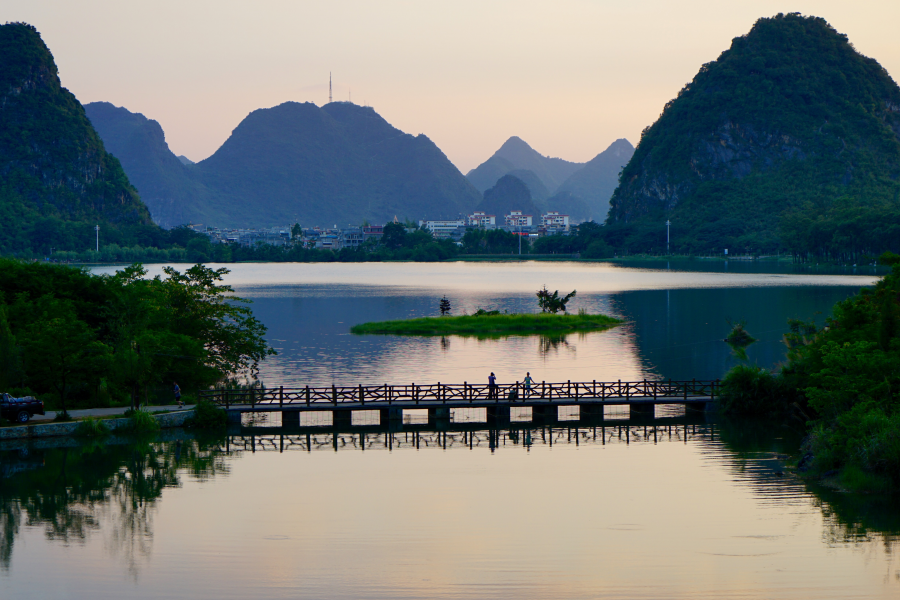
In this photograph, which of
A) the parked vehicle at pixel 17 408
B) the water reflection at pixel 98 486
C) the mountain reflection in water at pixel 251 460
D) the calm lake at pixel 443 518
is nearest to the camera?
the calm lake at pixel 443 518

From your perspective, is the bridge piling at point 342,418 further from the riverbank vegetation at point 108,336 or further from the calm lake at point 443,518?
the riverbank vegetation at point 108,336

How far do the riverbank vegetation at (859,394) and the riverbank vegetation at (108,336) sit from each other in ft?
110

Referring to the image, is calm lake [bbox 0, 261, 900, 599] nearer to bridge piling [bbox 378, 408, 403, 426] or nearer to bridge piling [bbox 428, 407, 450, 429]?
bridge piling [bbox 428, 407, 450, 429]

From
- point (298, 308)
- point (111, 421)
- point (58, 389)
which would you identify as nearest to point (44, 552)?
point (111, 421)

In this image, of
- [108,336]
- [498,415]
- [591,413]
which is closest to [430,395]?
[498,415]

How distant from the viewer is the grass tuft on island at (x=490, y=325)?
3971 inches

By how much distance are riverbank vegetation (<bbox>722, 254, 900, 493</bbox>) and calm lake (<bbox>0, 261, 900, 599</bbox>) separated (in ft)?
5.57

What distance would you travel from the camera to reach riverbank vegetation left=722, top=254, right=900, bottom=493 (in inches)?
1382

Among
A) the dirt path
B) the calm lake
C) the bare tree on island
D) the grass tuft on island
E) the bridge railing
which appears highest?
the bare tree on island

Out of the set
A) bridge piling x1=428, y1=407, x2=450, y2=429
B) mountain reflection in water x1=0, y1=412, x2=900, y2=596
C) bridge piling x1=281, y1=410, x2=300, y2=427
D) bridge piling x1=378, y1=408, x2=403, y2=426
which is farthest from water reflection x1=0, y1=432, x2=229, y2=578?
bridge piling x1=428, y1=407, x2=450, y2=429

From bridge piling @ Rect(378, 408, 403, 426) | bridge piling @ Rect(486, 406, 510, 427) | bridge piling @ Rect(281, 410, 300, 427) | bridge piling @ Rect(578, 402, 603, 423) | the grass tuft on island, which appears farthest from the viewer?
the grass tuft on island

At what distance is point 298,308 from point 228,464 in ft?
300

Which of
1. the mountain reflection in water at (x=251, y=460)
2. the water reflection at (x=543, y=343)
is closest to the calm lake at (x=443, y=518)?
the mountain reflection in water at (x=251, y=460)

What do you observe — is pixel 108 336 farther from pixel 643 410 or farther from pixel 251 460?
pixel 643 410
